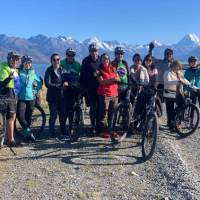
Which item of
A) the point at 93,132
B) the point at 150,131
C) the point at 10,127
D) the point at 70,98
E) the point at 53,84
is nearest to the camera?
the point at 150,131

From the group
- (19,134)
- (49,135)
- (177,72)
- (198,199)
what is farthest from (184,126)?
(198,199)

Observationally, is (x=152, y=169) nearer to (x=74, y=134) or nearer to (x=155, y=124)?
(x=155, y=124)

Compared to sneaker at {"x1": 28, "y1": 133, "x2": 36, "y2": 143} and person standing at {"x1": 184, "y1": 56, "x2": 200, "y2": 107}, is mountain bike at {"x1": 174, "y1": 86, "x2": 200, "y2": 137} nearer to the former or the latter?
person standing at {"x1": 184, "y1": 56, "x2": 200, "y2": 107}

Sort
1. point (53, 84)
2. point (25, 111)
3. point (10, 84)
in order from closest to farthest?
point (10, 84), point (53, 84), point (25, 111)

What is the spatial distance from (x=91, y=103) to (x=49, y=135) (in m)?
1.37

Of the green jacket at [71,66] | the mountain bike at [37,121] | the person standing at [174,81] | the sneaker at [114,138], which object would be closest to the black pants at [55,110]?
the mountain bike at [37,121]

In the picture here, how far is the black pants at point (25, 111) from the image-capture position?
1074cm

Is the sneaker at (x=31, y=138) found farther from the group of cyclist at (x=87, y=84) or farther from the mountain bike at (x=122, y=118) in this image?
the mountain bike at (x=122, y=118)

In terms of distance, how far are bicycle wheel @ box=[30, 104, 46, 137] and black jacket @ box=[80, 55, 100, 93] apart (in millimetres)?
1313

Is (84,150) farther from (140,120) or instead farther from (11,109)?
(11,109)

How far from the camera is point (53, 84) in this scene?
10.9 meters

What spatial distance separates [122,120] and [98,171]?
2507mm

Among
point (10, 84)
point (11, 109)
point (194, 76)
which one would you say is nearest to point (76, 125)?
point (11, 109)

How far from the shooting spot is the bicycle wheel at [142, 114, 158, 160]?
9047 mm
